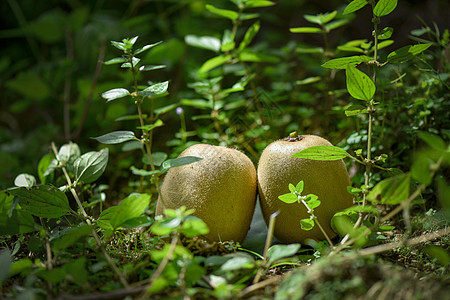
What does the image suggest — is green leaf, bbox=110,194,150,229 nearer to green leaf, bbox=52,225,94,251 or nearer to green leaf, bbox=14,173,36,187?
green leaf, bbox=52,225,94,251

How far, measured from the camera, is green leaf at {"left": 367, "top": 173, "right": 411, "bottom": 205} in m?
0.60

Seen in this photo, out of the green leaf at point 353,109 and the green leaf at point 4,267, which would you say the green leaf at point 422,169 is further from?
the green leaf at point 4,267

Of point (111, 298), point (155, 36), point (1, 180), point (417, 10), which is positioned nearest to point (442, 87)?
point (111, 298)

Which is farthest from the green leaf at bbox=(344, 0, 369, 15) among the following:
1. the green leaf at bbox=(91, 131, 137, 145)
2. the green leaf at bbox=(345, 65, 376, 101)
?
the green leaf at bbox=(91, 131, 137, 145)

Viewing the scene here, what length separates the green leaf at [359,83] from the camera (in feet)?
2.42

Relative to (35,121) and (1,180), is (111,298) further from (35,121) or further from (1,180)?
(35,121)

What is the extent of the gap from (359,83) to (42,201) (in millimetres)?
712

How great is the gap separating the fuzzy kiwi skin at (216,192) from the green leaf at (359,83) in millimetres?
303

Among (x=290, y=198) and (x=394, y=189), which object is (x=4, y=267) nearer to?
(x=290, y=198)

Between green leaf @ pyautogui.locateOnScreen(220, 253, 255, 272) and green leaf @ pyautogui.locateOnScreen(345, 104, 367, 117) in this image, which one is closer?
green leaf @ pyautogui.locateOnScreen(220, 253, 255, 272)

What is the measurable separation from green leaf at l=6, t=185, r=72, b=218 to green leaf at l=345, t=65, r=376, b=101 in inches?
25.8

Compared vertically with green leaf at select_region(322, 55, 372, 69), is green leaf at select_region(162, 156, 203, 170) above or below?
below

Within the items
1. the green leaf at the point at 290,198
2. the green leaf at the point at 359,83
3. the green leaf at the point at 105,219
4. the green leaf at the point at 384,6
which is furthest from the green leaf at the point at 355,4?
the green leaf at the point at 105,219

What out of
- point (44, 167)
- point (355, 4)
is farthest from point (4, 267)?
point (355, 4)
